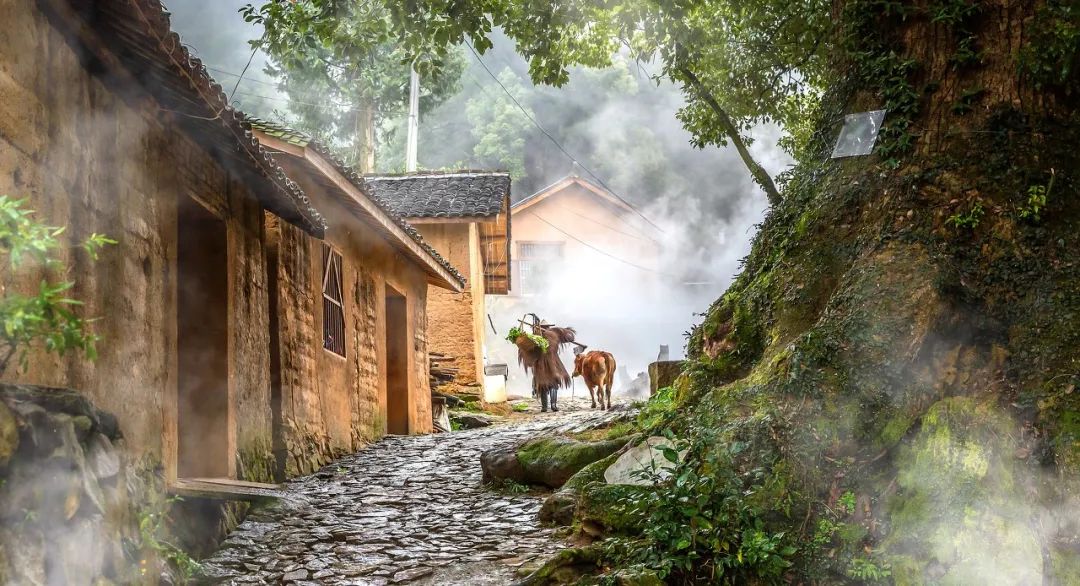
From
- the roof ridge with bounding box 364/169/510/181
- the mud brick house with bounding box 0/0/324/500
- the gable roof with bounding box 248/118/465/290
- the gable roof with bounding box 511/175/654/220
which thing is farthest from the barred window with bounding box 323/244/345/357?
the gable roof with bounding box 511/175/654/220

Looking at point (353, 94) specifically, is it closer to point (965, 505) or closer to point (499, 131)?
point (499, 131)

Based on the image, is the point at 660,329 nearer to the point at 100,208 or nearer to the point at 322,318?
the point at 322,318

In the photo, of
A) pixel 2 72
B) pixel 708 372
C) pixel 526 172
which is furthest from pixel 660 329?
pixel 2 72

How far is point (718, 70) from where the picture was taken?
12938mm

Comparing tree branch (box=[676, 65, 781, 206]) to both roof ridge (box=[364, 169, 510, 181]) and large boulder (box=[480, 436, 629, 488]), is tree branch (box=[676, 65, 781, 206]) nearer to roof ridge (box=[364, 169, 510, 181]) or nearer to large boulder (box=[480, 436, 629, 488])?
large boulder (box=[480, 436, 629, 488])

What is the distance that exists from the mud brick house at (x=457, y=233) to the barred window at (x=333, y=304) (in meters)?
6.79

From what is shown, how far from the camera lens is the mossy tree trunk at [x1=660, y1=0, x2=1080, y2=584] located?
17.8ft

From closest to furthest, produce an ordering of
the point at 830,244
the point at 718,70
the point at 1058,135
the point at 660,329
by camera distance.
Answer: the point at 1058,135 → the point at 830,244 → the point at 718,70 → the point at 660,329

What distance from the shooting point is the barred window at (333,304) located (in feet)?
40.8

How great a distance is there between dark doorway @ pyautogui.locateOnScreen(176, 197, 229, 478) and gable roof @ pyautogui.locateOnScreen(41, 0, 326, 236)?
70cm

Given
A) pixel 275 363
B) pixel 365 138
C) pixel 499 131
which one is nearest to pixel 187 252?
pixel 275 363

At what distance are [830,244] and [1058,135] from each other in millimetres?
1470

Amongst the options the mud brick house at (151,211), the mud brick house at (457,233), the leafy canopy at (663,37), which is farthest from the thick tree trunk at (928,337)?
the mud brick house at (457,233)

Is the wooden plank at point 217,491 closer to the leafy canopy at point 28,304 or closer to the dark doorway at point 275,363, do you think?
the dark doorway at point 275,363
